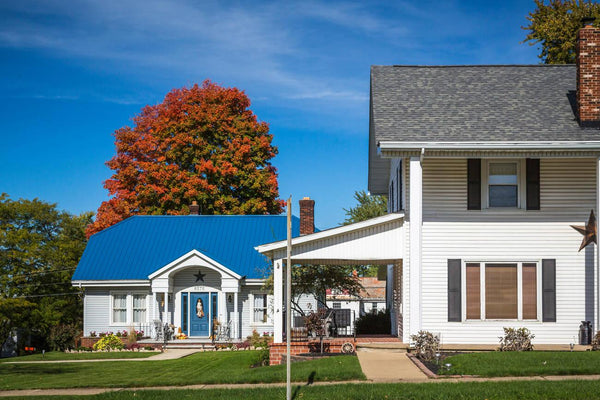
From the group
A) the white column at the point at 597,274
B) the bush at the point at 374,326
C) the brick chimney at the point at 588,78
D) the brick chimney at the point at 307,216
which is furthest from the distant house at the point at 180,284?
the brick chimney at the point at 588,78

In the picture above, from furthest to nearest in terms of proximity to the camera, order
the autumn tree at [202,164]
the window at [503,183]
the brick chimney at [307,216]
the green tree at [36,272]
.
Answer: the autumn tree at [202,164] → the green tree at [36,272] → the brick chimney at [307,216] → the window at [503,183]

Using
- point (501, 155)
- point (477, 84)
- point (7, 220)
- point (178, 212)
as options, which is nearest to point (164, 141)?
point (178, 212)

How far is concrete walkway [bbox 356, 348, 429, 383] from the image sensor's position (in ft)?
46.9

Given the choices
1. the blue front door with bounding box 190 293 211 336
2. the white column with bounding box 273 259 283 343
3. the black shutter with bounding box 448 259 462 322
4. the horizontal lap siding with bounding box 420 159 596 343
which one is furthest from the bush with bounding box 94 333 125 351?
the black shutter with bounding box 448 259 462 322

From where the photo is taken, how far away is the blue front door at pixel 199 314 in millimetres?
31188

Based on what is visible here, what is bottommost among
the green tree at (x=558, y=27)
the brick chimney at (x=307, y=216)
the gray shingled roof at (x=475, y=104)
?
the brick chimney at (x=307, y=216)

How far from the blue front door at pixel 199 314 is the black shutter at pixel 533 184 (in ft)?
53.8

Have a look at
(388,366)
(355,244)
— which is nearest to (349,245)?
(355,244)

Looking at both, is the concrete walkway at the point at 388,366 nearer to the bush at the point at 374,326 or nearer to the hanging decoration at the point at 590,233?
the hanging decoration at the point at 590,233

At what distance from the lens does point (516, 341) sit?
58.0 ft

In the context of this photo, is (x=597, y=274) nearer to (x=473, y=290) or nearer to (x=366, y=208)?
(x=473, y=290)

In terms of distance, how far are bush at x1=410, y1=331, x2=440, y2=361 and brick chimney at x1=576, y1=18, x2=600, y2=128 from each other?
6.78 meters

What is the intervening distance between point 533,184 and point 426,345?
208 inches

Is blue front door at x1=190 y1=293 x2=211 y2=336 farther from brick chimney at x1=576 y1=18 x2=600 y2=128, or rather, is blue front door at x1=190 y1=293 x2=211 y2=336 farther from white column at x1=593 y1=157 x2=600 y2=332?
brick chimney at x1=576 y1=18 x2=600 y2=128
